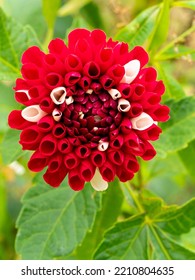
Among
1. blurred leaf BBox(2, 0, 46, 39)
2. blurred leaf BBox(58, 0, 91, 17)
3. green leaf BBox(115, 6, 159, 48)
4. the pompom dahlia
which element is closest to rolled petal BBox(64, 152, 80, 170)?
the pompom dahlia

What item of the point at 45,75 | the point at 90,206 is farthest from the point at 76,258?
the point at 45,75

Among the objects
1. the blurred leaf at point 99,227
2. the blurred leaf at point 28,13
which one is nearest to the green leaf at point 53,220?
the blurred leaf at point 99,227

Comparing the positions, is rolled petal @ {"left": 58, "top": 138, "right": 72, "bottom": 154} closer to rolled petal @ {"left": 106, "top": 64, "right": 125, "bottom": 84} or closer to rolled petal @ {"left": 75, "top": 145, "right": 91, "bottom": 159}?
rolled petal @ {"left": 75, "top": 145, "right": 91, "bottom": 159}

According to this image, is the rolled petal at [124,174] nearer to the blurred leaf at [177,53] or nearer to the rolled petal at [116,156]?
the rolled petal at [116,156]
